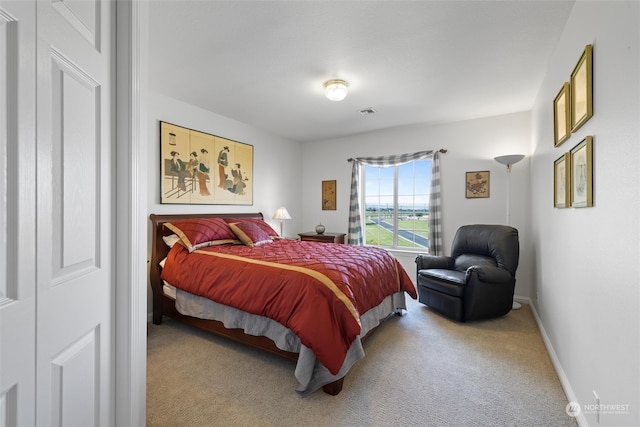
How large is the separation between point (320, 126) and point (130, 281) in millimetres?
3810

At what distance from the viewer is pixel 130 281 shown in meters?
1.03

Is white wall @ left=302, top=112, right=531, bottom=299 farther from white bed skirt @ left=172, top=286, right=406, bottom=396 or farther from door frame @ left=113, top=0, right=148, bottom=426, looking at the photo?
door frame @ left=113, top=0, right=148, bottom=426

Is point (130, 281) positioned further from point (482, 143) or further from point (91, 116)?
point (482, 143)

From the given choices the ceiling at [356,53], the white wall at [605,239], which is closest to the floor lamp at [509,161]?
the ceiling at [356,53]

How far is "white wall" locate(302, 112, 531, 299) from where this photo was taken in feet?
A: 12.2

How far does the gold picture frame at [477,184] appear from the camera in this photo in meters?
3.95

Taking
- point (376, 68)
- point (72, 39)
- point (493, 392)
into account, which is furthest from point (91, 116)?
point (493, 392)

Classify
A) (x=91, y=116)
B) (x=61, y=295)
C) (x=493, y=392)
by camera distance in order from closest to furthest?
1. (x=61, y=295)
2. (x=91, y=116)
3. (x=493, y=392)

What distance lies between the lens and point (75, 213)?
83 cm

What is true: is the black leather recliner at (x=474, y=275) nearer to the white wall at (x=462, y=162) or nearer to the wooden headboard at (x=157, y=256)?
the white wall at (x=462, y=162)

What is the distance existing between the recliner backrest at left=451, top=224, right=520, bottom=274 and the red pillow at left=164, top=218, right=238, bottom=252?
2.92m

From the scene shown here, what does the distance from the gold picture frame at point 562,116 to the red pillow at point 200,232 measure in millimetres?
3227

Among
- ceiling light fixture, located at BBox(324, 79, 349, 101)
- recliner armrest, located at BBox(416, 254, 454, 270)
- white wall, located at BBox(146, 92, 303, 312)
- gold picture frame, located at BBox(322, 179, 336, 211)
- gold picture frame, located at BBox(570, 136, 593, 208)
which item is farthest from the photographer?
gold picture frame, located at BBox(322, 179, 336, 211)

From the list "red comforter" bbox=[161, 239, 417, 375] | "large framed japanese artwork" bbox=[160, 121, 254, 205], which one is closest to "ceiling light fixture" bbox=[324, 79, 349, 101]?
"red comforter" bbox=[161, 239, 417, 375]
